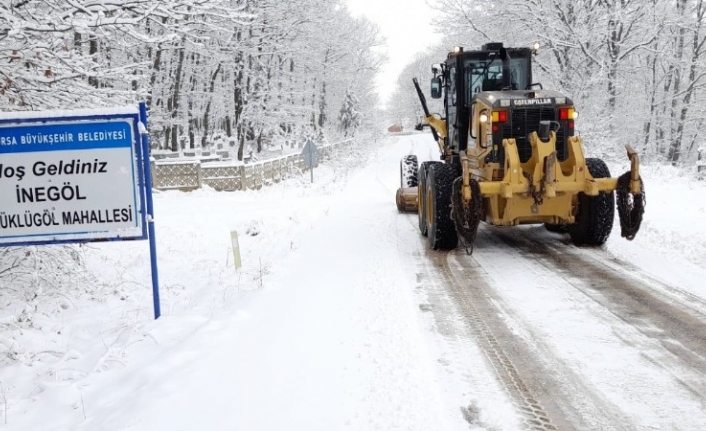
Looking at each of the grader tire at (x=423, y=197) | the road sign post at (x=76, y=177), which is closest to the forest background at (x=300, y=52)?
the road sign post at (x=76, y=177)

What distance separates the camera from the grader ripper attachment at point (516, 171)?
6.91m

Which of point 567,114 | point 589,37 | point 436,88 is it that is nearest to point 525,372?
point 567,114

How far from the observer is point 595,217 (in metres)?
7.52

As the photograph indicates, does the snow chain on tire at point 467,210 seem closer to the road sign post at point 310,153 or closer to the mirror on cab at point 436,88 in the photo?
the mirror on cab at point 436,88

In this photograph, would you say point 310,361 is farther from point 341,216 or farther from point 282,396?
point 341,216

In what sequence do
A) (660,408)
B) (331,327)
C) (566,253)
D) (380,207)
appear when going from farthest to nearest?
(380,207)
(566,253)
(331,327)
(660,408)

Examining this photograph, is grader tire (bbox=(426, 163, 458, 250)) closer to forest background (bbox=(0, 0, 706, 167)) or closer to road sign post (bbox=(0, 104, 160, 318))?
forest background (bbox=(0, 0, 706, 167))

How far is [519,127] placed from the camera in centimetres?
760

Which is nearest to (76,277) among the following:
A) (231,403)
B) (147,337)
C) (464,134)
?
(147,337)

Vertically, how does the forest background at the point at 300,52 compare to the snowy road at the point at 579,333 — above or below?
above

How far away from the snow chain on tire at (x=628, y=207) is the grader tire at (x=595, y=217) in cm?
32

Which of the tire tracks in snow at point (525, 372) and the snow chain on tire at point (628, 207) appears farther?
the snow chain on tire at point (628, 207)

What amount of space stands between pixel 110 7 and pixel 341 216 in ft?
22.1

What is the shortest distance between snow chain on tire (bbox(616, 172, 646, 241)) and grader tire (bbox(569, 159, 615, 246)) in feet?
1.05
